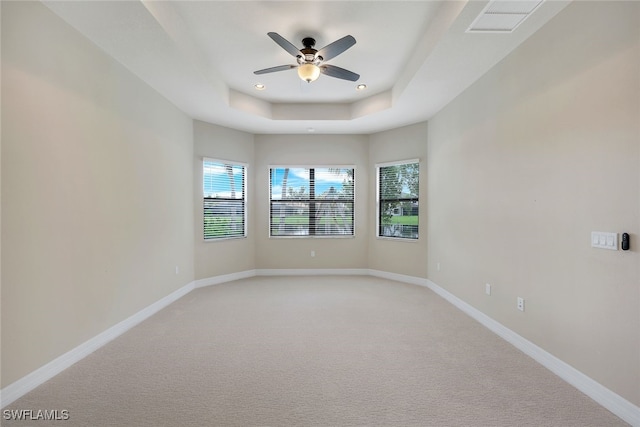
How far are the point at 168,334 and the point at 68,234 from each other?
1358 mm

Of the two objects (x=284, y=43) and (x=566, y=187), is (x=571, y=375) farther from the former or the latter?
(x=284, y=43)

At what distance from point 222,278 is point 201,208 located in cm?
131

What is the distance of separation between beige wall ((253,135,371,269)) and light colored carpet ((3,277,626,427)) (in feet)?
7.48

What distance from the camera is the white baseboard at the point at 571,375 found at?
6.15 ft

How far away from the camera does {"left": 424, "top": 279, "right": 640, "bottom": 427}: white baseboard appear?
6.15ft

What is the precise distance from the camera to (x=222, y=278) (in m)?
5.43

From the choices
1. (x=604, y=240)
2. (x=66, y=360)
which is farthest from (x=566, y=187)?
(x=66, y=360)

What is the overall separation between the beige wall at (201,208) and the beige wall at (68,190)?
118 cm

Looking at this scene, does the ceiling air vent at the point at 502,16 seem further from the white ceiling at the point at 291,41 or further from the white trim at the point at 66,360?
the white trim at the point at 66,360

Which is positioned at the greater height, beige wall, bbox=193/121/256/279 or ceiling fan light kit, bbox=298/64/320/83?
ceiling fan light kit, bbox=298/64/320/83

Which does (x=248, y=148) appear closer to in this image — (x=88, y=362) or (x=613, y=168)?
(x=88, y=362)

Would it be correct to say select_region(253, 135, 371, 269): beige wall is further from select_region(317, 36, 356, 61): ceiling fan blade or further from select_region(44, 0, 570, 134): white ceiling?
select_region(317, 36, 356, 61): ceiling fan blade

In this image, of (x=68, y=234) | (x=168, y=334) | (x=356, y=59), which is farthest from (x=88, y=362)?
(x=356, y=59)

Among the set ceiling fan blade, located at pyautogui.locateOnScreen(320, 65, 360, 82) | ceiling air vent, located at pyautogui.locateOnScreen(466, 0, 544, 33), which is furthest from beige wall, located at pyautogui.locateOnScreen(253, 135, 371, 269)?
ceiling air vent, located at pyautogui.locateOnScreen(466, 0, 544, 33)
